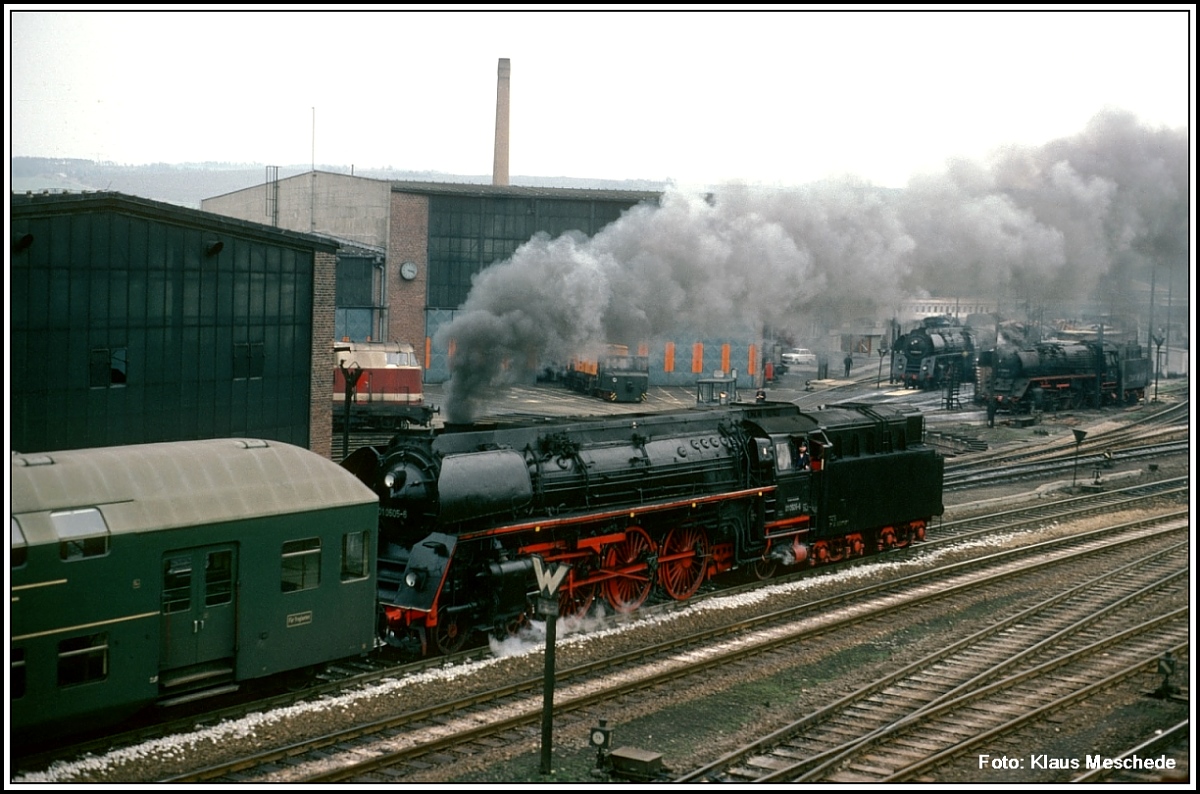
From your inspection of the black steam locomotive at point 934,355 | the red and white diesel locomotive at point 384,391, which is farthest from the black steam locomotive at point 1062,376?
the red and white diesel locomotive at point 384,391

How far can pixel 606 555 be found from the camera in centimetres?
1906

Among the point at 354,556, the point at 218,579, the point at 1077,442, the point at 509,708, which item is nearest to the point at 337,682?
the point at 354,556

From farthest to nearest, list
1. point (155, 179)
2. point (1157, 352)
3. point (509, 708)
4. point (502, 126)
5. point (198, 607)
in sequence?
point (502, 126) < point (1157, 352) < point (155, 179) < point (509, 708) < point (198, 607)

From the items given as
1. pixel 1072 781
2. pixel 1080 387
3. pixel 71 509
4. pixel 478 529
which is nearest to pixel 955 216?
pixel 478 529

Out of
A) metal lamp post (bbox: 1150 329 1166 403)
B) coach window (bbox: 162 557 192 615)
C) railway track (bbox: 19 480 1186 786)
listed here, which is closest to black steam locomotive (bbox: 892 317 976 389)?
metal lamp post (bbox: 1150 329 1166 403)

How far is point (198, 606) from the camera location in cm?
1305

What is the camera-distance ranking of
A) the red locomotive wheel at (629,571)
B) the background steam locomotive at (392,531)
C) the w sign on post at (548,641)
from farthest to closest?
the red locomotive wheel at (629,571), the w sign on post at (548,641), the background steam locomotive at (392,531)

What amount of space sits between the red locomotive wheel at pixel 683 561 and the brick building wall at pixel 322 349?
10091 millimetres

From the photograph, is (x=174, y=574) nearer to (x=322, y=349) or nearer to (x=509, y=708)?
(x=509, y=708)

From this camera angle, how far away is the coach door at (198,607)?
42.0ft

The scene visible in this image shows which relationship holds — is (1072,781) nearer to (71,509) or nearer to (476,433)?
(476,433)

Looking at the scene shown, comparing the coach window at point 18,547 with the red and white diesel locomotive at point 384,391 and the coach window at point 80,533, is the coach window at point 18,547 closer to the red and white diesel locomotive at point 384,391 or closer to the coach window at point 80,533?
the coach window at point 80,533

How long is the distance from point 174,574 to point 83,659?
1.30m

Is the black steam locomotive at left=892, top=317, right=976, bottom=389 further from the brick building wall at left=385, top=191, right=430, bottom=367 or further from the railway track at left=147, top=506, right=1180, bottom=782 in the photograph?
the railway track at left=147, top=506, right=1180, bottom=782
